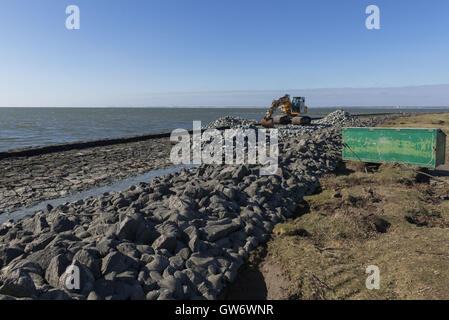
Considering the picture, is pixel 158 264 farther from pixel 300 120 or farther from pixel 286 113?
pixel 300 120

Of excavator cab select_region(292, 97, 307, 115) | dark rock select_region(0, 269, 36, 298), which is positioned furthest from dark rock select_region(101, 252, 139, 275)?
excavator cab select_region(292, 97, 307, 115)

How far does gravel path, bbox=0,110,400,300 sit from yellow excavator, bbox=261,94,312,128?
18.6 meters

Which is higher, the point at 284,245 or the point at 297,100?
the point at 297,100

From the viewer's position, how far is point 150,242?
4.38 metres

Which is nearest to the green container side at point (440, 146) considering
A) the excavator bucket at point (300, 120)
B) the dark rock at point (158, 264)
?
the dark rock at point (158, 264)

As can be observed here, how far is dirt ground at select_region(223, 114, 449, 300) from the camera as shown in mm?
3691

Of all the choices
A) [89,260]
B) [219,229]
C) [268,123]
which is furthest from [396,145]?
[268,123]

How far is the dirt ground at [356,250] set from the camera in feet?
12.1

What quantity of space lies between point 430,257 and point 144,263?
4.00m

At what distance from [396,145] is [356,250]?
19.3 feet
